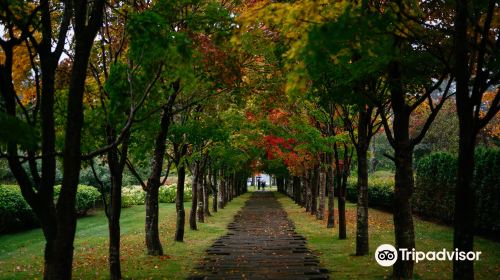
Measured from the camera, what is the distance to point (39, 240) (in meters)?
19.4

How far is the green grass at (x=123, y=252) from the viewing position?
11.4 metres

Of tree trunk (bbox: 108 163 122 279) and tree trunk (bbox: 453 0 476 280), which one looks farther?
tree trunk (bbox: 108 163 122 279)

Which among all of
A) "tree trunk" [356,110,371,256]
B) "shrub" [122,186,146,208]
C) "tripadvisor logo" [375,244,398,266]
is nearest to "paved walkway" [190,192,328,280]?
"tree trunk" [356,110,371,256]

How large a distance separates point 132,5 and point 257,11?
4729mm

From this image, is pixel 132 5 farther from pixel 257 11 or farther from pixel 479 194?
pixel 479 194

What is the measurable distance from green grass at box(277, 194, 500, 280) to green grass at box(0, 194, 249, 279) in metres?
3.77

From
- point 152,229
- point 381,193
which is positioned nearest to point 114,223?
point 152,229

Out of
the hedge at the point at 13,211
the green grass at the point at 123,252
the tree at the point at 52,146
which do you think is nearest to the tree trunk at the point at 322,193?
the green grass at the point at 123,252

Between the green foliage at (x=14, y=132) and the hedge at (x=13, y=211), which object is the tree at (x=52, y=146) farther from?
the hedge at (x=13, y=211)

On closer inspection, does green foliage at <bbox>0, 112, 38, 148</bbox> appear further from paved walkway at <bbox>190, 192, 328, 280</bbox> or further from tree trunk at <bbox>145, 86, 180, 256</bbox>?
tree trunk at <bbox>145, 86, 180, 256</bbox>

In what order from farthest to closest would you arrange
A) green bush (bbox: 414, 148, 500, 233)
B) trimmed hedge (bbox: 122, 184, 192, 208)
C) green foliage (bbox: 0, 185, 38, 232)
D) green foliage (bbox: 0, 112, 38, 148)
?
trimmed hedge (bbox: 122, 184, 192, 208) → green foliage (bbox: 0, 185, 38, 232) → green bush (bbox: 414, 148, 500, 233) → green foliage (bbox: 0, 112, 38, 148)

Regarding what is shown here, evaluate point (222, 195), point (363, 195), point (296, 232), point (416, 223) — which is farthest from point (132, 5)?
point (222, 195)

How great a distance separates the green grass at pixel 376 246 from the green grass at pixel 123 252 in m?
3.77

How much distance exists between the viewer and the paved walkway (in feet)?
33.8
